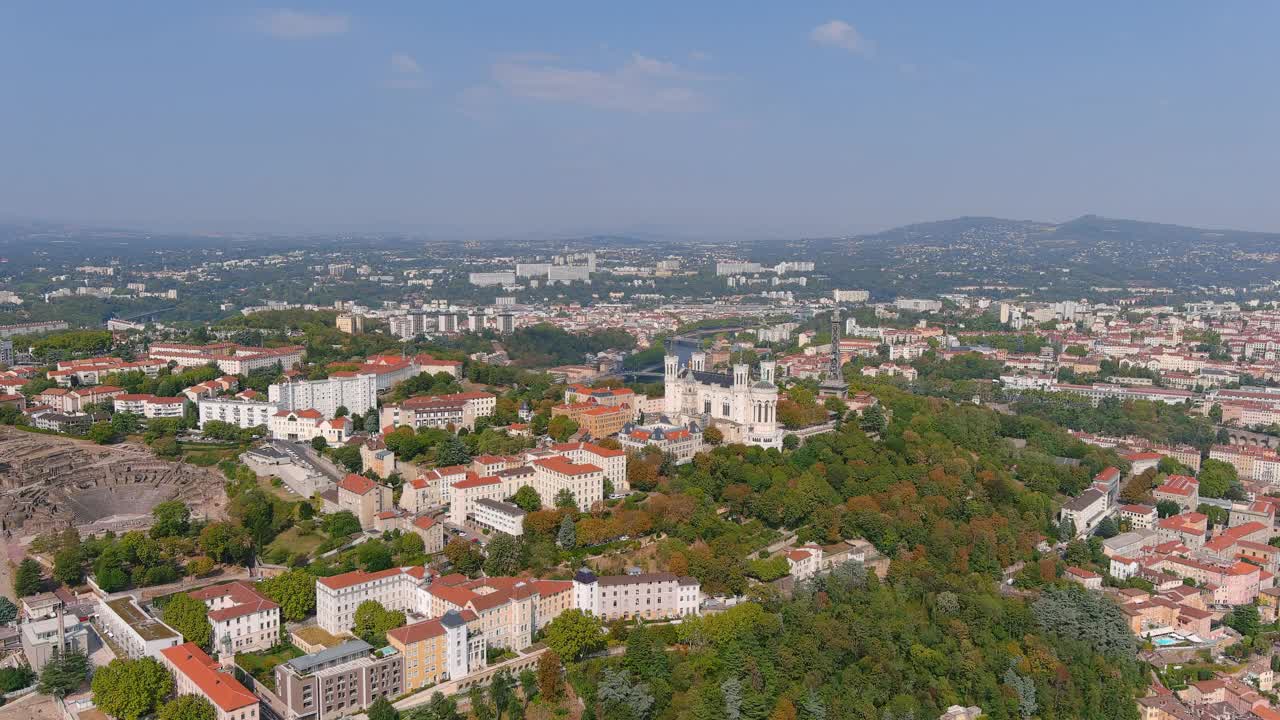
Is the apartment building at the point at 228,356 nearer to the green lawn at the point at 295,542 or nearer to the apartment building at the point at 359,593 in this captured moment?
the green lawn at the point at 295,542

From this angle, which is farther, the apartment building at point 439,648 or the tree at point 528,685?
the tree at point 528,685

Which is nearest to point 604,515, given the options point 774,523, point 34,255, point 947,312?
point 774,523

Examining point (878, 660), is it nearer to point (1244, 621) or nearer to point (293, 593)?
point (1244, 621)

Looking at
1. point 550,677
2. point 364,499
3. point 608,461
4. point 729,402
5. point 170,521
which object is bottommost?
point 550,677

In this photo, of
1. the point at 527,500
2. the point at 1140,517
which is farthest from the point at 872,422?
the point at 527,500

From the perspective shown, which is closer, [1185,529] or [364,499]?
[364,499]

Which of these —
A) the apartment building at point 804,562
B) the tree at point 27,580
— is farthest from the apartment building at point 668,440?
the tree at point 27,580
